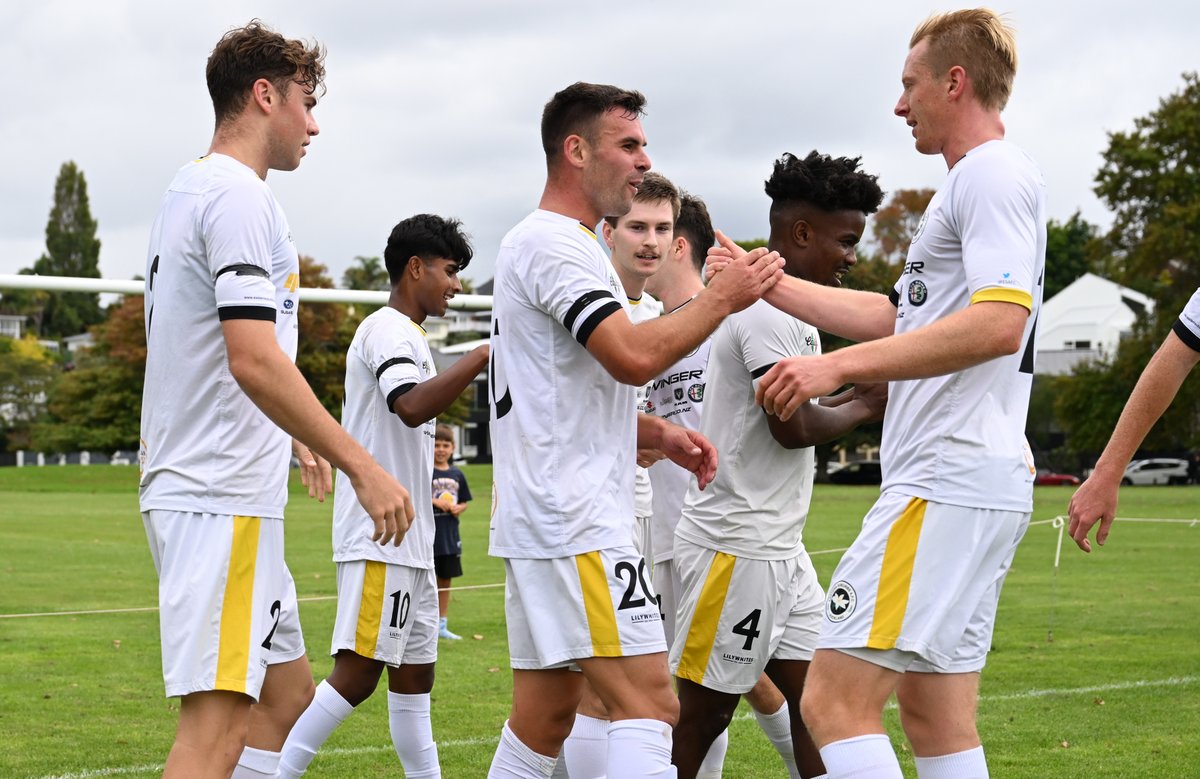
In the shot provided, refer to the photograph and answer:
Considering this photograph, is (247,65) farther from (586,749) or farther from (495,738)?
(495,738)

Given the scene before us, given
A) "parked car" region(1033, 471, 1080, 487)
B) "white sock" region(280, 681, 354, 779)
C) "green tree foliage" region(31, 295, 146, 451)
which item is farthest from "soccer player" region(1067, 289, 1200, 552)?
"green tree foliage" region(31, 295, 146, 451)

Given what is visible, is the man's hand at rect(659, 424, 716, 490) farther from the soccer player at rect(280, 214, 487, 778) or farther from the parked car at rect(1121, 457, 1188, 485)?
the parked car at rect(1121, 457, 1188, 485)

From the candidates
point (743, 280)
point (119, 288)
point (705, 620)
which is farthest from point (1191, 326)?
point (119, 288)

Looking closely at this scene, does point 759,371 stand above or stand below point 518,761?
above

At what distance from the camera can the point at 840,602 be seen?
4328 mm

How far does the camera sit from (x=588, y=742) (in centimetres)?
595

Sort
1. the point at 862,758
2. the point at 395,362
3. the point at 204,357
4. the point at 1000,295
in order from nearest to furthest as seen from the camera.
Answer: the point at 1000,295
the point at 862,758
the point at 204,357
the point at 395,362

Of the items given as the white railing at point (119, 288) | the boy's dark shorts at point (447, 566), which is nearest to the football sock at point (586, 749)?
the white railing at point (119, 288)

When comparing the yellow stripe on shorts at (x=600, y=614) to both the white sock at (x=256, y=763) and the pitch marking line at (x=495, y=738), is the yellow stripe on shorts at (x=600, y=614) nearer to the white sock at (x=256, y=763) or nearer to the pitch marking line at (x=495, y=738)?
the white sock at (x=256, y=763)

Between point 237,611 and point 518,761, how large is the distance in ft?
3.54

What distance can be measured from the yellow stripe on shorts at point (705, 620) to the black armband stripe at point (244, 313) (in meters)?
2.34

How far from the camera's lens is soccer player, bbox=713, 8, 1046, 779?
13.6ft

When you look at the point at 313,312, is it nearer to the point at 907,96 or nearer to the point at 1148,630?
the point at 1148,630

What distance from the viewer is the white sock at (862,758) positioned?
13.8ft
